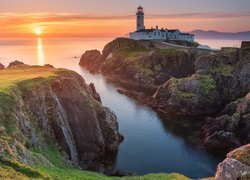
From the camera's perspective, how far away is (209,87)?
100 meters

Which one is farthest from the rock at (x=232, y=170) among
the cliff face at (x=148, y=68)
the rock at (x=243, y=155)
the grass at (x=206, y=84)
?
the cliff face at (x=148, y=68)

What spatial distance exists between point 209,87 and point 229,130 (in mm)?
32248

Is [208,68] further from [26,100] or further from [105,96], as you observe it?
[26,100]

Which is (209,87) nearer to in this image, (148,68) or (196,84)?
(196,84)

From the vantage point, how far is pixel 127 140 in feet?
225

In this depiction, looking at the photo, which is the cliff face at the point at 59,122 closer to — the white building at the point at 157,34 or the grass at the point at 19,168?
the grass at the point at 19,168

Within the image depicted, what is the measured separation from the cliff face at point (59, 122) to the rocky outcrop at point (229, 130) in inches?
818

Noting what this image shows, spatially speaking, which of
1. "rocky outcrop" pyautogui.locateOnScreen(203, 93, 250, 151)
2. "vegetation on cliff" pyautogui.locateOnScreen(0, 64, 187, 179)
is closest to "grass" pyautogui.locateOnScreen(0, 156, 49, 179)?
"vegetation on cliff" pyautogui.locateOnScreen(0, 64, 187, 179)

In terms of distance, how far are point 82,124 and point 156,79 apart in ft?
257

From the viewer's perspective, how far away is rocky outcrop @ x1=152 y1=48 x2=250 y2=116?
308 feet

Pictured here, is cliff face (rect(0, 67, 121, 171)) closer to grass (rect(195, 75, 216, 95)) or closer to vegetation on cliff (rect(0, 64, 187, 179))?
vegetation on cliff (rect(0, 64, 187, 179))

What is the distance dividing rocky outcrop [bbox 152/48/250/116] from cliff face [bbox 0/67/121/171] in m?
32.4

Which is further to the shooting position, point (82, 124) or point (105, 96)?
point (105, 96)

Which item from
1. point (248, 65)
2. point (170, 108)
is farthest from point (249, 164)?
point (248, 65)
